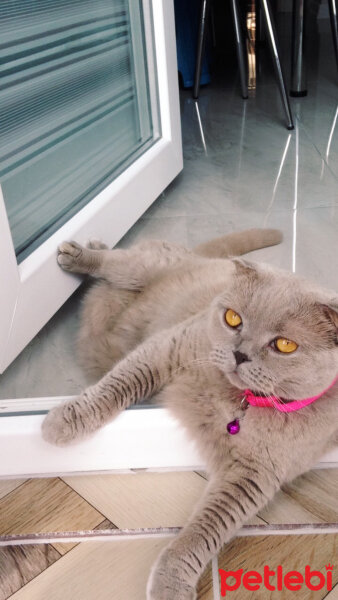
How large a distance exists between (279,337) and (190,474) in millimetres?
399

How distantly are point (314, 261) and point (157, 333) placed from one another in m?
0.64

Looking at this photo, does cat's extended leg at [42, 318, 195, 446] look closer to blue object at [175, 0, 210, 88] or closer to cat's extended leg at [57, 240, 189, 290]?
cat's extended leg at [57, 240, 189, 290]

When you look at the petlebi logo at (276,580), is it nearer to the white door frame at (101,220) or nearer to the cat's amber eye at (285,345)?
the cat's amber eye at (285,345)

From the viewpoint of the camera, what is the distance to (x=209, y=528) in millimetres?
902

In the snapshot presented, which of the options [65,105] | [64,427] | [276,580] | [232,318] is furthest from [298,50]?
[276,580]

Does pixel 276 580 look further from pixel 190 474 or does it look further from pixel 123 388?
pixel 123 388

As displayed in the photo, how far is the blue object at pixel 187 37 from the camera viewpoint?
3.21 metres

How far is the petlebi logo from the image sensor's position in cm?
89

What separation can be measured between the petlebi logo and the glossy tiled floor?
0.01 metres

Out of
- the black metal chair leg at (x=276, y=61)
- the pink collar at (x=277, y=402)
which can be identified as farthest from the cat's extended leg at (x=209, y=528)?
the black metal chair leg at (x=276, y=61)

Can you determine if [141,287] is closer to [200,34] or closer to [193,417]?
[193,417]

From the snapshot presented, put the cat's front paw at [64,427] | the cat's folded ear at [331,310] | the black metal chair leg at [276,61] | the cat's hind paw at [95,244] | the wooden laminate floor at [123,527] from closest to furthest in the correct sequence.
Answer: the cat's folded ear at [331,310] → the wooden laminate floor at [123,527] → the cat's front paw at [64,427] → the cat's hind paw at [95,244] → the black metal chair leg at [276,61]

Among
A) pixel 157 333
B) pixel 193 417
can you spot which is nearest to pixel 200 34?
pixel 157 333

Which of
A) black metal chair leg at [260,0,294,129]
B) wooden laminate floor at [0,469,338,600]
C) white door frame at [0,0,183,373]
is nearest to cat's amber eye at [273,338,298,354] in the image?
wooden laminate floor at [0,469,338,600]
